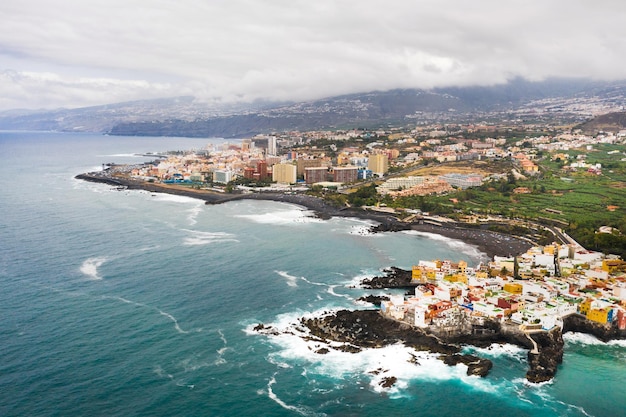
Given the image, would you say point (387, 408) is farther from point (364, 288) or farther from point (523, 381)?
point (364, 288)

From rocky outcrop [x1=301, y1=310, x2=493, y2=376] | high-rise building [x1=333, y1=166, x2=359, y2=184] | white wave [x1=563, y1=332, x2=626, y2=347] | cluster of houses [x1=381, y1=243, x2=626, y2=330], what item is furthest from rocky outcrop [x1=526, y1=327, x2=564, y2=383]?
high-rise building [x1=333, y1=166, x2=359, y2=184]

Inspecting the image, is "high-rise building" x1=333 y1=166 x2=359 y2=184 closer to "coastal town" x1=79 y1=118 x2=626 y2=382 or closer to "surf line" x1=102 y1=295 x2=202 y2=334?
"coastal town" x1=79 y1=118 x2=626 y2=382

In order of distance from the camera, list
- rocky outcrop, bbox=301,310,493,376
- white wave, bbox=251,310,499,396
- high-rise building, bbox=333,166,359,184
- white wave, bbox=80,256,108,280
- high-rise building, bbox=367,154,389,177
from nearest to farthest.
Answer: white wave, bbox=251,310,499,396, rocky outcrop, bbox=301,310,493,376, white wave, bbox=80,256,108,280, high-rise building, bbox=333,166,359,184, high-rise building, bbox=367,154,389,177

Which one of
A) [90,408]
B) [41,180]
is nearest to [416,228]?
[90,408]

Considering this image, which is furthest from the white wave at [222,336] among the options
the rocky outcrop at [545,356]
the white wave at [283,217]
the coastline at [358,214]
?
the white wave at [283,217]

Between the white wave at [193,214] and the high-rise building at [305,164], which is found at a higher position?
the high-rise building at [305,164]

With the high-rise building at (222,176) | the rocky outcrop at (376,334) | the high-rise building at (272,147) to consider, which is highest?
the high-rise building at (272,147)

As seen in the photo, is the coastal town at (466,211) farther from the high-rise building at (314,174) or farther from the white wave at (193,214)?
the white wave at (193,214)
